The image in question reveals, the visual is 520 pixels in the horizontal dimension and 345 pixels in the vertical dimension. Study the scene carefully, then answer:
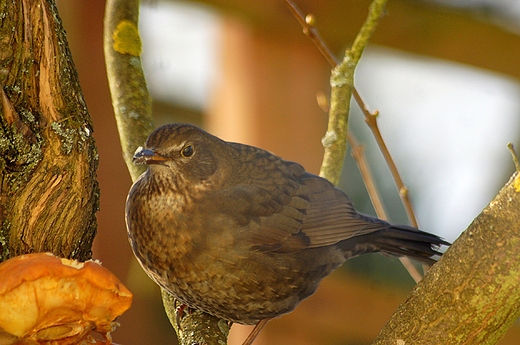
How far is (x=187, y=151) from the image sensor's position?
3039 mm

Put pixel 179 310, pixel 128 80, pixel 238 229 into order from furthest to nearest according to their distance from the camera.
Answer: pixel 128 80
pixel 179 310
pixel 238 229

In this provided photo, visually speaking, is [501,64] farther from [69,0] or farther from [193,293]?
[69,0]

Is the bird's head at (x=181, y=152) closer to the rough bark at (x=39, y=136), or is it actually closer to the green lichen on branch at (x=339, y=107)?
the green lichen on branch at (x=339, y=107)

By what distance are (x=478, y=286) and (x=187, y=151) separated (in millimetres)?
1515

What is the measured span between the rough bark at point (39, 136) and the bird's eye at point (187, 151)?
100 cm

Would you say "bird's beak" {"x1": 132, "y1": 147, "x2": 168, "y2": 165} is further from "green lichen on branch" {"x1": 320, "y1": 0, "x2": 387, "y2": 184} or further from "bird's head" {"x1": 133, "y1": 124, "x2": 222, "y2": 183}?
"green lichen on branch" {"x1": 320, "y1": 0, "x2": 387, "y2": 184}

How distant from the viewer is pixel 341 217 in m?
3.43

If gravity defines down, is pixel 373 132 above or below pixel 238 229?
above

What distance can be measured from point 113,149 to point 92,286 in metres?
3.56

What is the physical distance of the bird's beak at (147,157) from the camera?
9.09 ft

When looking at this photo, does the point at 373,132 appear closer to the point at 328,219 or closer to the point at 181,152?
the point at 328,219

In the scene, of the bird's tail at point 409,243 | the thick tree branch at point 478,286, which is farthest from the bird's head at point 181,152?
the thick tree branch at point 478,286

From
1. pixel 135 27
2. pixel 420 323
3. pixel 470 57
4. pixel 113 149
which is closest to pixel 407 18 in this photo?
pixel 470 57

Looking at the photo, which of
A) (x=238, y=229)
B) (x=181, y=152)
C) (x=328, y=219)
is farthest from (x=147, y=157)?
(x=328, y=219)
